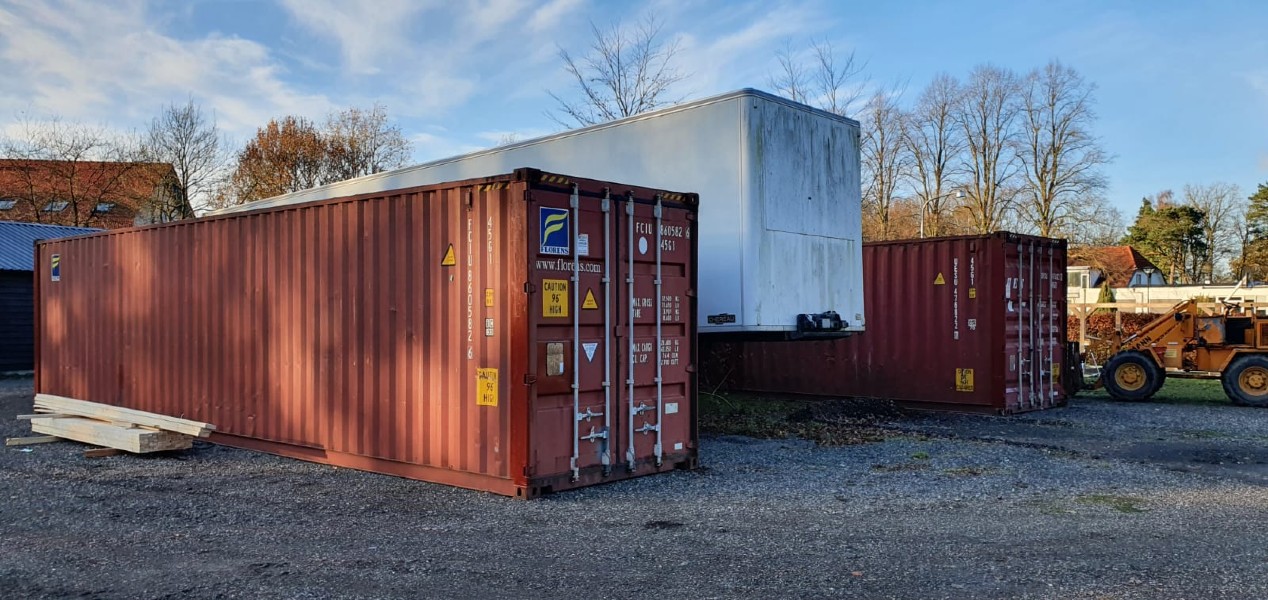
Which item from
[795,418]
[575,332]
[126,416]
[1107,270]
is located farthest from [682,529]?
[1107,270]

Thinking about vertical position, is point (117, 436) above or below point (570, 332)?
below

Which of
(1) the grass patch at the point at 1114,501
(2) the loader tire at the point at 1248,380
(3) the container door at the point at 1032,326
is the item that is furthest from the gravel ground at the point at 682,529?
(2) the loader tire at the point at 1248,380

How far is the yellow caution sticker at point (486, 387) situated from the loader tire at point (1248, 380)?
43.8 feet

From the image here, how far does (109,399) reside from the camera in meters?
12.3

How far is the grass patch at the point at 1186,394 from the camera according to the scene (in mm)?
15875

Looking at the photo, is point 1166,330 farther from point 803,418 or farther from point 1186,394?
point 803,418

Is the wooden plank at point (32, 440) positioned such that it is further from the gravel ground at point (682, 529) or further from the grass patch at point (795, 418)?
the grass patch at point (795, 418)

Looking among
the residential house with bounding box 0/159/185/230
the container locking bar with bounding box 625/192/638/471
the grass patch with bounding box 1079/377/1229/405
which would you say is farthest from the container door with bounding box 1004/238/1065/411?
the residential house with bounding box 0/159/185/230

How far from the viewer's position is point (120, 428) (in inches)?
386

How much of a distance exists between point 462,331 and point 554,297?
921 millimetres

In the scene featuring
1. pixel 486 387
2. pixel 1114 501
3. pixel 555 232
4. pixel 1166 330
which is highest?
pixel 555 232

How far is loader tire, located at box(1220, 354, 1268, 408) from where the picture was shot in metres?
14.6

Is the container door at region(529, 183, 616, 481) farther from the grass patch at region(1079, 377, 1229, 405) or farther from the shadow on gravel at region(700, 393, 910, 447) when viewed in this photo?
the grass patch at region(1079, 377, 1229, 405)

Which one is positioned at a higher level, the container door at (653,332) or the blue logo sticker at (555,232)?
the blue logo sticker at (555,232)
